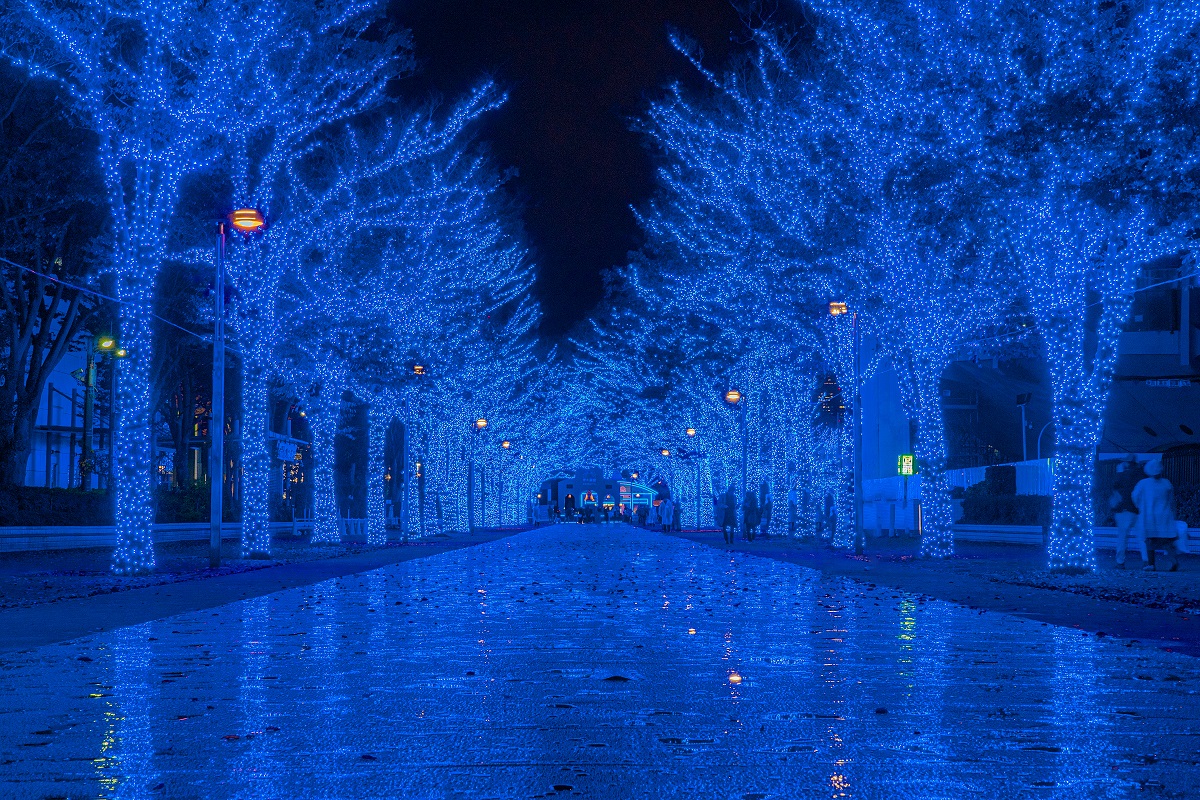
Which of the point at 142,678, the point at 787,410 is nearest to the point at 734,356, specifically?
the point at 787,410

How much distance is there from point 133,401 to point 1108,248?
54.5ft

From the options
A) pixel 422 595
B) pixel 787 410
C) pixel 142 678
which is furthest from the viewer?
pixel 787 410

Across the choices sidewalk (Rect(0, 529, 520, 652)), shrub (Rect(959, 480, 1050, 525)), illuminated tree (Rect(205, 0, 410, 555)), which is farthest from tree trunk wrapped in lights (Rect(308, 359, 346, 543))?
shrub (Rect(959, 480, 1050, 525))

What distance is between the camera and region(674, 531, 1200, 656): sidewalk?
12.8 m

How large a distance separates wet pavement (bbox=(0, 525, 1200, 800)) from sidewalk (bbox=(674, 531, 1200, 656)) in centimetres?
109

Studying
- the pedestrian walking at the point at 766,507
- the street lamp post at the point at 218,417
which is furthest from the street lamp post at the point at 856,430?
the pedestrian walking at the point at 766,507

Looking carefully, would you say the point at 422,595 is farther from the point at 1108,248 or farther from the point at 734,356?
the point at 734,356

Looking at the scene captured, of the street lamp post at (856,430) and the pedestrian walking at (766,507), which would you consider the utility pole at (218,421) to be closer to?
the street lamp post at (856,430)

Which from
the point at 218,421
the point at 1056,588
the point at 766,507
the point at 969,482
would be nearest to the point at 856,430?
the point at 1056,588

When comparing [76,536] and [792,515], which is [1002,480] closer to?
[792,515]

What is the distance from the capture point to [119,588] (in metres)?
19.1

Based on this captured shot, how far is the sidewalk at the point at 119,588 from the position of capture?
42.5ft

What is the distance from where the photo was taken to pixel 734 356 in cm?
5109

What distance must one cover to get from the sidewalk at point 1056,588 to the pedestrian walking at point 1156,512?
0.58 m
